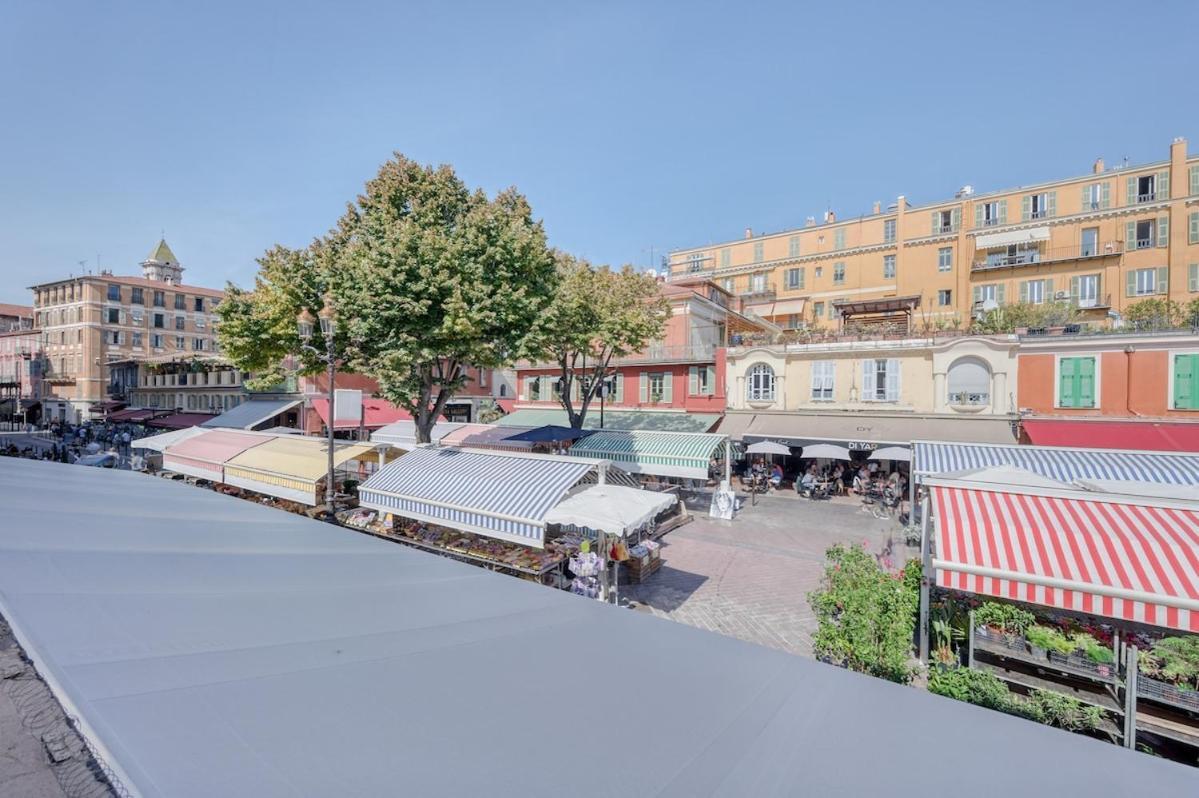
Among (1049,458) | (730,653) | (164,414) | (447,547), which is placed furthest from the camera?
(164,414)

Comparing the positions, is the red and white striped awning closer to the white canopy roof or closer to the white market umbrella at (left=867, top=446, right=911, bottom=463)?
the white canopy roof

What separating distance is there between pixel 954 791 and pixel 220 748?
94.7 inches

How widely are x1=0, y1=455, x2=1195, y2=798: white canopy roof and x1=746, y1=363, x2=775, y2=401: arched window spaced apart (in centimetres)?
2483

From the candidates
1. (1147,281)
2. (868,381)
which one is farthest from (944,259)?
(868,381)

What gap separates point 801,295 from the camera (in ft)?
150

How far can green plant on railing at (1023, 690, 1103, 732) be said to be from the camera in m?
5.57

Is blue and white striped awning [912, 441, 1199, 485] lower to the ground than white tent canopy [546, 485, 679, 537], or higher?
higher

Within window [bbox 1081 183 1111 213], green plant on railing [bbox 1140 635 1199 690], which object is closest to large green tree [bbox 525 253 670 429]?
green plant on railing [bbox 1140 635 1199 690]

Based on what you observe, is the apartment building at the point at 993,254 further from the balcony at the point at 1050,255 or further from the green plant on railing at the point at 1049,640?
the green plant on railing at the point at 1049,640

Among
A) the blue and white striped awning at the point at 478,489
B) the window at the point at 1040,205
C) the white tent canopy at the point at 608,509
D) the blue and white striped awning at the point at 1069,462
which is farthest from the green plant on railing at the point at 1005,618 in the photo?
the window at the point at 1040,205

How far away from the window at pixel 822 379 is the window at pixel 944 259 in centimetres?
2263

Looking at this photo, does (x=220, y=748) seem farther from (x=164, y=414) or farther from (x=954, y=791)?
(x=164, y=414)

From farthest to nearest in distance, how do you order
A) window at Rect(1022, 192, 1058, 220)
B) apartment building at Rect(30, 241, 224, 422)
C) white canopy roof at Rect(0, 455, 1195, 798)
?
apartment building at Rect(30, 241, 224, 422) → window at Rect(1022, 192, 1058, 220) → white canopy roof at Rect(0, 455, 1195, 798)

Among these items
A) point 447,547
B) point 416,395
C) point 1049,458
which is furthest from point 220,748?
point 1049,458
